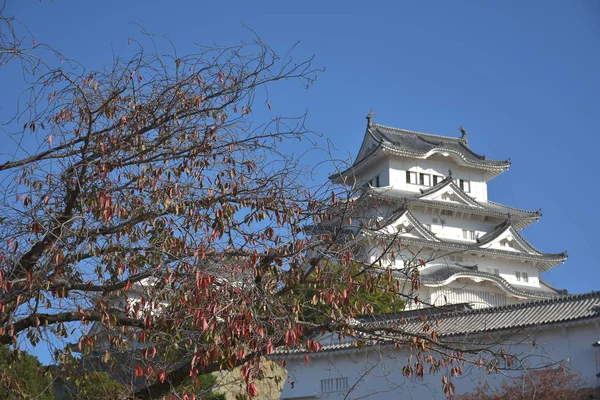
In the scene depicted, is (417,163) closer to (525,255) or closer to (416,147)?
(416,147)

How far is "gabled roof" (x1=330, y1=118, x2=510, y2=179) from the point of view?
47.1 meters

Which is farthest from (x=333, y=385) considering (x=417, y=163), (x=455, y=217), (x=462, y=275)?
(x=417, y=163)

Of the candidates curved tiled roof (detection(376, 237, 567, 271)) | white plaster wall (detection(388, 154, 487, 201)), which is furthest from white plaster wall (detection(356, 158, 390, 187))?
curved tiled roof (detection(376, 237, 567, 271))

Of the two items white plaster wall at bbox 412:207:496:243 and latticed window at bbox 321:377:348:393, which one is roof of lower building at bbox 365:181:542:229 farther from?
latticed window at bbox 321:377:348:393

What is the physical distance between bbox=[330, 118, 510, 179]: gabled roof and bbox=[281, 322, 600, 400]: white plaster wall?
23.9 meters

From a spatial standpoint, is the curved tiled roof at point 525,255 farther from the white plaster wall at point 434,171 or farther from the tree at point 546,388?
the tree at point 546,388

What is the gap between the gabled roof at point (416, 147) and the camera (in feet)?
155

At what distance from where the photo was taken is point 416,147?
48625 millimetres

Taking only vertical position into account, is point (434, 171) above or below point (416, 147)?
below

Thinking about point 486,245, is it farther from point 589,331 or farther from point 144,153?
point 144,153

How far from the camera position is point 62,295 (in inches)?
277

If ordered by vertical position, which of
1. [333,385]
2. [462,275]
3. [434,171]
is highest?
[434,171]

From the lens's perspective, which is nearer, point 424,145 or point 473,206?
point 473,206

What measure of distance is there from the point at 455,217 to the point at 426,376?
82.3 ft
